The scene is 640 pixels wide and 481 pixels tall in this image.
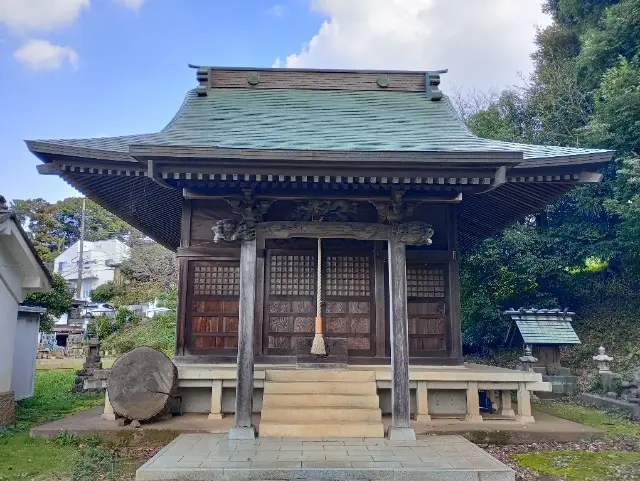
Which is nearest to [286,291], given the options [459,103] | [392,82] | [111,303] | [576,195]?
[392,82]

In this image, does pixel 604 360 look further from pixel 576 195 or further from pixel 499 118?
pixel 499 118

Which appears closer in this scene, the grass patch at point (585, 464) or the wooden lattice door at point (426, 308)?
the grass patch at point (585, 464)

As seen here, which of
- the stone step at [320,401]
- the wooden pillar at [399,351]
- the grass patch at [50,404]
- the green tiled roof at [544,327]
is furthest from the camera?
the green tiled roof at [544,327]

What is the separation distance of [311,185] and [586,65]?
1449cm

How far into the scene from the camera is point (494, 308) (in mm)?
14602

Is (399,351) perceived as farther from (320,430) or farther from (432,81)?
(432,81)

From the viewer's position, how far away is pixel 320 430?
575 centimetres

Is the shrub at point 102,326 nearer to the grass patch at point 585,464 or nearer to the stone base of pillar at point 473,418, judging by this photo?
the stone base of pillar at point 473,418

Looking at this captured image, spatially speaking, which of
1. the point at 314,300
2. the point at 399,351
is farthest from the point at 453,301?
the point at 399,351

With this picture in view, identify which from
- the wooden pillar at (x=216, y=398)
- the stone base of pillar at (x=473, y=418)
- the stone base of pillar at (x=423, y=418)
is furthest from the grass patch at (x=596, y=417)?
the wooden pillar at (x=216, y=398)

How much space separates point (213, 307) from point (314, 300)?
5.50ft

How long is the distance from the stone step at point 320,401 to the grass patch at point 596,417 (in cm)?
353

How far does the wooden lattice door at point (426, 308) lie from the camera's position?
7.95 m

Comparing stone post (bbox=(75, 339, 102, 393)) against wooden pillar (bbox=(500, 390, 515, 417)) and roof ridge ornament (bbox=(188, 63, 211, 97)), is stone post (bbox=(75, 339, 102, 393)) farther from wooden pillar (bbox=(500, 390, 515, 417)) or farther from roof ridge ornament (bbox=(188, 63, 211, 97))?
wooden pillar (bbox=(500, 390, 515, 417))
